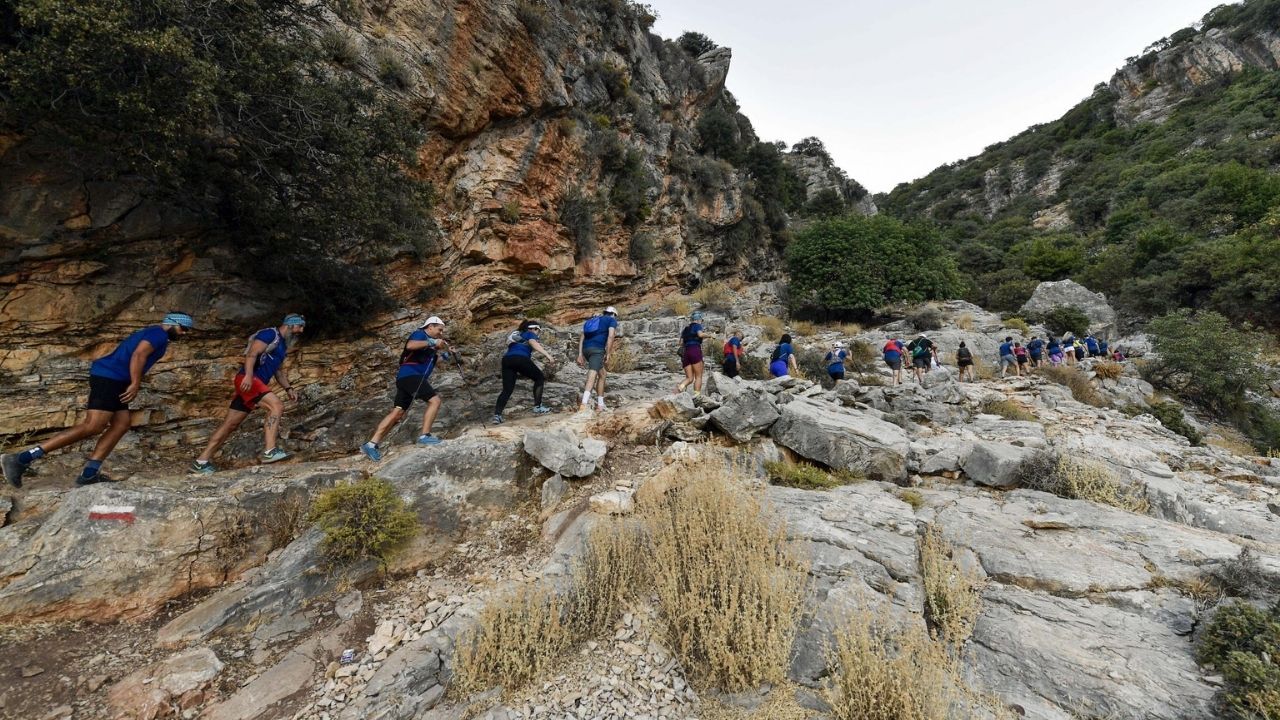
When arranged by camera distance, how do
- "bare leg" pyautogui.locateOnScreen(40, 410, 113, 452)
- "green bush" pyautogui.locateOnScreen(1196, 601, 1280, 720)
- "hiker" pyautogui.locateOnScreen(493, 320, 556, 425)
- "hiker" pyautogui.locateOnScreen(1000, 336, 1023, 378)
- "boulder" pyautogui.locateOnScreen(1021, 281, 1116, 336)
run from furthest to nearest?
"boulder" pyautogui.locateOnScreen(1021, 281, 1116, 336) < "hiker" pyautogui.locateOnScreen(1000, 336, 1023, 378) < "hiker" pyautogui.locateOnScreen(493, 320, 556, 425) < "bare leg" pyautogui.locateOnScreen(40, 410, 113, 452) < "green bush" pyautogui.locateOnScreen(1196, 601, 1280, 720)

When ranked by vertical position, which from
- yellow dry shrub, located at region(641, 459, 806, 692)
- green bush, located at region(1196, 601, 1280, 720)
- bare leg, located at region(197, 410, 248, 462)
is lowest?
green bush, located at region(1196, 601, 1280, 720)

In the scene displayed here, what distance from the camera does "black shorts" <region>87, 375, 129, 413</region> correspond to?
4527 millimetres

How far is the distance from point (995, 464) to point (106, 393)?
10.1 m

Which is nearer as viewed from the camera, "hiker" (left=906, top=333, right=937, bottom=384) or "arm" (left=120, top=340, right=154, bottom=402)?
"arm" (left=120, top=340, right=154, bottom=402)

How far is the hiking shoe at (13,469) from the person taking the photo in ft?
14.3

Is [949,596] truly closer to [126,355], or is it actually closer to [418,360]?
[418,360]

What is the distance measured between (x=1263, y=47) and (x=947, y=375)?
71.4 metres

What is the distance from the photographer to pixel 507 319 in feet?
43.6

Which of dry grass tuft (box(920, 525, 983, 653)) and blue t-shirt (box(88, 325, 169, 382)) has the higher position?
blue t-shirt (box(88, 325, 169, 382))

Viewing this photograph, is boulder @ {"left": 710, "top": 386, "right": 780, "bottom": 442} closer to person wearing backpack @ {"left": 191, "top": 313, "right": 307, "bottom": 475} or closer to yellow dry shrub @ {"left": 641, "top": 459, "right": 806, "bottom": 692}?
yellow dry shrub @ {"left": 641, "top": 459, "right": 806, "bottom": 692}

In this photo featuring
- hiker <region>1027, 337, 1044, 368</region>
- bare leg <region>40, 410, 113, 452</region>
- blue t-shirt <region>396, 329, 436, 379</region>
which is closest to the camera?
bare leg <region>40, 410, 113, 452</region>

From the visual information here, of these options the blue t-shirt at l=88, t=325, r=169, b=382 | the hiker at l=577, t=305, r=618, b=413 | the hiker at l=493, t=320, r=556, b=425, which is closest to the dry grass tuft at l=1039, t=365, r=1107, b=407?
the hiker at l=577, t=305, r=618, b=413

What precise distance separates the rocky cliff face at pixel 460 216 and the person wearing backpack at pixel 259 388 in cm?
225

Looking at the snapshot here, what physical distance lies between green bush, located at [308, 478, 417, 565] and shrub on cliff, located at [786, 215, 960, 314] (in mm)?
21173
